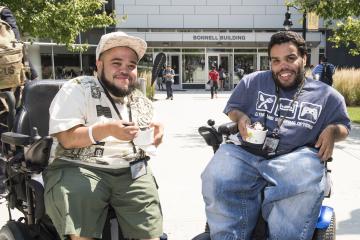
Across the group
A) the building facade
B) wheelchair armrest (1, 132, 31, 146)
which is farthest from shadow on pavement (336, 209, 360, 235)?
the building facade

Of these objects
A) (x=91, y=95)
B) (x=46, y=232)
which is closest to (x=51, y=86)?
(x=91, y=95)

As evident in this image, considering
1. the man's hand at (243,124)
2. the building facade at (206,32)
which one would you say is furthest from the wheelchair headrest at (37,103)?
the building facade at (206,32)

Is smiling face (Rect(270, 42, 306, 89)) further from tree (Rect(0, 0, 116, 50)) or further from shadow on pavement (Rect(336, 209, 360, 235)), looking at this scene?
tree (Rect(0, 0, 116, 50))

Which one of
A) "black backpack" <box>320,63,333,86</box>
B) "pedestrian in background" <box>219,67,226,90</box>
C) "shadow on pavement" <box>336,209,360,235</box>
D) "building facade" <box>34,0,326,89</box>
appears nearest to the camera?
"shadow on pavement" <box>336,209,360,235</box>

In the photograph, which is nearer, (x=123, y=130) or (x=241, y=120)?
(x=123, y=130)

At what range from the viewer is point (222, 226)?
269 cm

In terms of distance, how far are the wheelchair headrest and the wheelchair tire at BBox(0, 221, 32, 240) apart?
0.64 m

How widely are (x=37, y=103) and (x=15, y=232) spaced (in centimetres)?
91

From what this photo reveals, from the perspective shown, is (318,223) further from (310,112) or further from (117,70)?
(117,70)

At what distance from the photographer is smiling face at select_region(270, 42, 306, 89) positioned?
9.80ft

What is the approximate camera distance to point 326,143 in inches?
109

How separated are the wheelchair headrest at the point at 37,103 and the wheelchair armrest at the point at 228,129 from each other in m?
1.21

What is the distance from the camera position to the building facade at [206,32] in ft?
104

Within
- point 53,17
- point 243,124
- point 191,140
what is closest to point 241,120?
point 243,124
